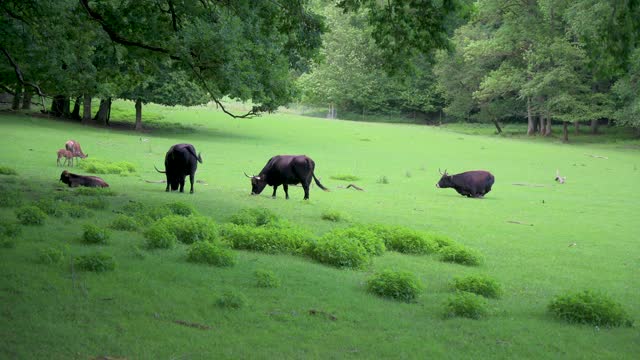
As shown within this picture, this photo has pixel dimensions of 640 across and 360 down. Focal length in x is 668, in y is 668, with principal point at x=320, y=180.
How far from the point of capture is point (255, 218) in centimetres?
1311

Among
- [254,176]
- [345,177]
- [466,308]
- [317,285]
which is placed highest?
[254,176]

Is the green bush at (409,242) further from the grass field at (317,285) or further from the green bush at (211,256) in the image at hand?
the green bush at (211,256)

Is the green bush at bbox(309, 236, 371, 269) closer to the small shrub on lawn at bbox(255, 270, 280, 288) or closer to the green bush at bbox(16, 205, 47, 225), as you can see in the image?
the small shrub on lawn at bbox(255, 270, 280, 288)

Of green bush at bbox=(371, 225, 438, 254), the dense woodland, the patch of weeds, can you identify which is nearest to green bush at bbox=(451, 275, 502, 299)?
green bush at bbox=(371, 225, 438, 254)

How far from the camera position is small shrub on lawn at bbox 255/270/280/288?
872 centimetres

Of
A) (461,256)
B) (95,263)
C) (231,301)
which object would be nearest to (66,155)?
(95,263)

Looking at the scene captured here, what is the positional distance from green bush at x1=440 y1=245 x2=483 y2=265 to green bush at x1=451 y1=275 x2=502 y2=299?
86.1 inches

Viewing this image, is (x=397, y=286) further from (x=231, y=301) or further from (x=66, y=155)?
(x=66, y=155)

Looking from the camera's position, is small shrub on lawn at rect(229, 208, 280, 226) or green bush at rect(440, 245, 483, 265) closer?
green bush at rect(440, 245, 483, 265)

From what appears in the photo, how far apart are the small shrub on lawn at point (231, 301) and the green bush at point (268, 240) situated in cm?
322

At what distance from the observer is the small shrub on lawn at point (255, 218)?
12.9m

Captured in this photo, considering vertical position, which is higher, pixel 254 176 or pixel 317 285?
pixel 254 176

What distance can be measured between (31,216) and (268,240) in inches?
157

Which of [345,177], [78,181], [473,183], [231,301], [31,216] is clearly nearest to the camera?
[231,301]
